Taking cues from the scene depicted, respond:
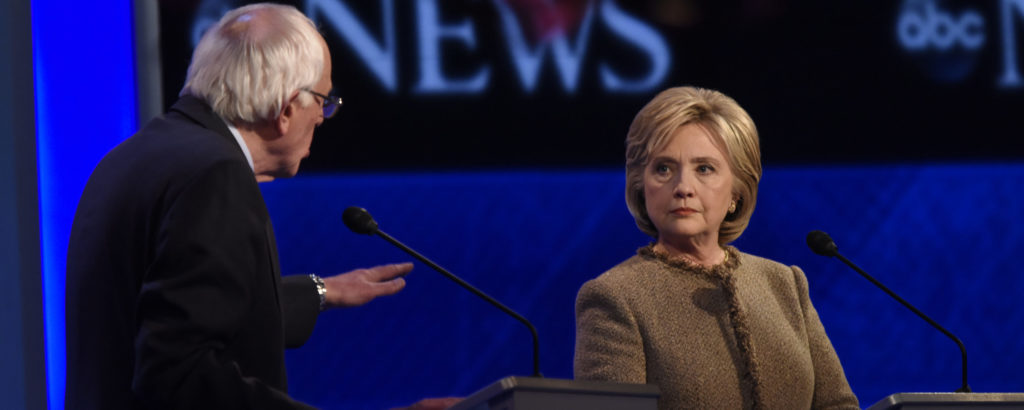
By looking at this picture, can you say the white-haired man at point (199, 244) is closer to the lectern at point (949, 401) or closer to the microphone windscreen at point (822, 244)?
the lectern at point (949, 401)

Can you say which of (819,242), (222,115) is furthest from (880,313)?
(222,115)

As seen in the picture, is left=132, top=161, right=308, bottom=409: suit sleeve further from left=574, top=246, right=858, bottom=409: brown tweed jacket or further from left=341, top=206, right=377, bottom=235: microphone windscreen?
left=574, top=246, right=858, bottom=409: brown tweed jacket

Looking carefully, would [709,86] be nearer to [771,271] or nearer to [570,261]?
[570,261]

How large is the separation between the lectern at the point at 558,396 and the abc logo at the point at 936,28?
2460 mm

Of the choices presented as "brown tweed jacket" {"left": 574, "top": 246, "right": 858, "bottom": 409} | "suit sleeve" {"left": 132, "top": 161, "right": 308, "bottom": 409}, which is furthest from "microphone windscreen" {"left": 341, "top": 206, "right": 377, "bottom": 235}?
"suit sleeve" {"left": 132, "top": 161, "right": 308, "bottom": 409}

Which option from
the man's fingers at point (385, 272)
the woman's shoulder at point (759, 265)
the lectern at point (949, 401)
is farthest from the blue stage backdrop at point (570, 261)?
the lectern at point (949, 401)

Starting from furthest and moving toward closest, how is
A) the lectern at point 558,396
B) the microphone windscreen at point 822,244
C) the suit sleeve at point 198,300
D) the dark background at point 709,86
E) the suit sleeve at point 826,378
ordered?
the dark background at point 709,86 → the microphone windscreen at point 822,244 → the suit sleeve at point 826,378 → the lectern at point 558,396 → the suit sleeve at point 198,300

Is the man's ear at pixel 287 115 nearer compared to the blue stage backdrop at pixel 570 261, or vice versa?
the man's ear at pixel 287 115

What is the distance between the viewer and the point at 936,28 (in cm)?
392

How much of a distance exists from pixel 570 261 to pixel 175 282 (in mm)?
2342

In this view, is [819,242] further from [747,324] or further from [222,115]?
[222,115]

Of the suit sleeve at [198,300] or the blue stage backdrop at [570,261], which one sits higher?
the suit sleeve at [198,300]

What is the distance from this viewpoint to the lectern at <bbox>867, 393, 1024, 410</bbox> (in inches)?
76.9

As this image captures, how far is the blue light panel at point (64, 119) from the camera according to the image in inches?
126
